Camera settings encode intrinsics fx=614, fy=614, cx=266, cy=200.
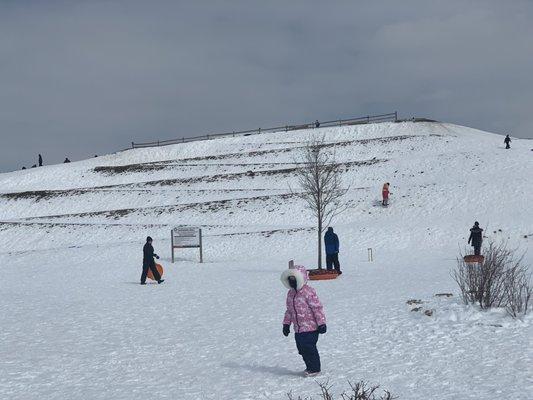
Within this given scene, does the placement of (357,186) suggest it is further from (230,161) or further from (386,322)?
(386,322)

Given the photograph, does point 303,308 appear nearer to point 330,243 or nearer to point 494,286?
point 494,286

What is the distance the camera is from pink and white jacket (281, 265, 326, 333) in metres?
9.26

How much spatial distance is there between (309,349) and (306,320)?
43cm

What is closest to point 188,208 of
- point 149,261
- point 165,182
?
point 165,182

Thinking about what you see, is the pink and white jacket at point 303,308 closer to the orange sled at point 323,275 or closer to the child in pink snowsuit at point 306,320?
the child in pink snowsuit at point 306,320

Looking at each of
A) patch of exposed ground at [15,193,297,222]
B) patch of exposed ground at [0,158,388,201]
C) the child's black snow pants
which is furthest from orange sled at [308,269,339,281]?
patch of exposed ground at [0,158,388,201]

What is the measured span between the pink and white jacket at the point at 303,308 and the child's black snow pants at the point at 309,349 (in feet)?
0.29

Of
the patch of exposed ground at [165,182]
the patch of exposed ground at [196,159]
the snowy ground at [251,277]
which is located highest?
A: the patch of exposed ground at [196,159]

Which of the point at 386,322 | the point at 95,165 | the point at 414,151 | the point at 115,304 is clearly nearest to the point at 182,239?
the point at 115,304

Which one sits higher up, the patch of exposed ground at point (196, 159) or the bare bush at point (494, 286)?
the patch of exposed ground at point (196, 159)

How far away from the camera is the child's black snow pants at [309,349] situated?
30.3ft

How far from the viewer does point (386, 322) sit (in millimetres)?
12484

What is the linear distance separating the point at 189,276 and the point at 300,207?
20.0 meters

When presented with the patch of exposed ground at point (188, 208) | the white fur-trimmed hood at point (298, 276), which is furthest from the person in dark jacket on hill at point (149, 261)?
the patch of exposed ground at point (188, 208)
